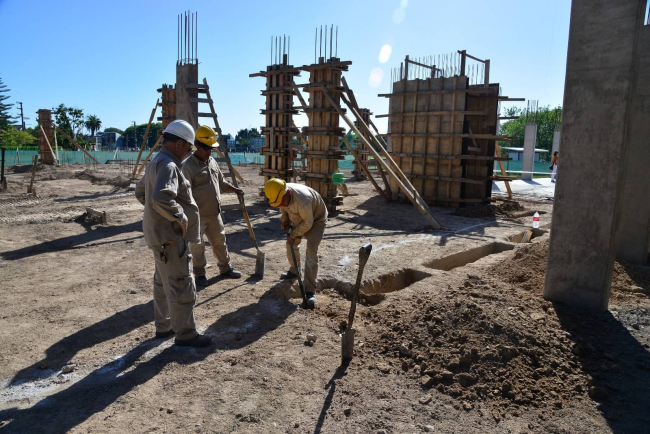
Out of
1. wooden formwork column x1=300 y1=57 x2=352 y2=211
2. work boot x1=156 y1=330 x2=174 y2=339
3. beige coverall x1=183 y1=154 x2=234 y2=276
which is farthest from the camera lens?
wooden formwork column x1=300 y1=57 x2=352 y2=211

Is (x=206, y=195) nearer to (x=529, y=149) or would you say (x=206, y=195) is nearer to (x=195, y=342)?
(x=195, y=342)

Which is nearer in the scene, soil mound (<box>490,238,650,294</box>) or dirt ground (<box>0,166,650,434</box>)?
dirt ground (<box>0,166,650,434</box>)

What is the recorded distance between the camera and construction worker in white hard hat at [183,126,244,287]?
230 inches

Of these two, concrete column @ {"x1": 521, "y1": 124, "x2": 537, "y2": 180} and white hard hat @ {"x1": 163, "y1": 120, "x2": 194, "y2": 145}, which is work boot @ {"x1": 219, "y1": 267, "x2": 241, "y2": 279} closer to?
white hard hat @ {"x1": 163, "y1": 120, "x2": 194, "y2": 145}

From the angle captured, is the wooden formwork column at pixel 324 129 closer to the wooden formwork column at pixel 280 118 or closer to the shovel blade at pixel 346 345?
the wooden formwork column at pixel 280 118

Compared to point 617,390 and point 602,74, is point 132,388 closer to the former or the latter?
point 617,390

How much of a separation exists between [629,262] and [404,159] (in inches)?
314

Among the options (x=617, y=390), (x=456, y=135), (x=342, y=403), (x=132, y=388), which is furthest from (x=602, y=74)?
(x=456, y=135)

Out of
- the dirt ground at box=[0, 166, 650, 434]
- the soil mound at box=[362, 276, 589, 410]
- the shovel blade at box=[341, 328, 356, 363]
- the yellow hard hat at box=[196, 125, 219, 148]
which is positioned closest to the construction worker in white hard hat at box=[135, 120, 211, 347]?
the dirt ground at box=[0, 166, 650, 434]

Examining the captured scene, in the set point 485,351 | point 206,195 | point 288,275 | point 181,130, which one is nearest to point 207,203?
point 206,195

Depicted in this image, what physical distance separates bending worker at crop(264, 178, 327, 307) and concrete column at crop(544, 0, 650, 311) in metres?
2.83

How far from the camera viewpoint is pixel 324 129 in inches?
450

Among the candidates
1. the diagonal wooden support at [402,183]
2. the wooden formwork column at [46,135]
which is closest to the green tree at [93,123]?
the wooden formwork column at [46,135]

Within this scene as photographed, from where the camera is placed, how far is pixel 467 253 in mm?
8344
